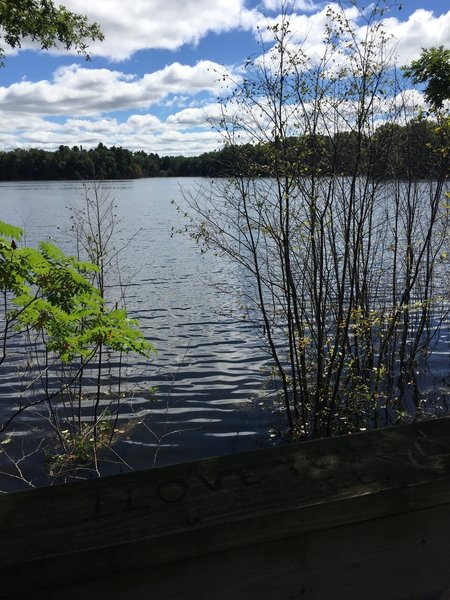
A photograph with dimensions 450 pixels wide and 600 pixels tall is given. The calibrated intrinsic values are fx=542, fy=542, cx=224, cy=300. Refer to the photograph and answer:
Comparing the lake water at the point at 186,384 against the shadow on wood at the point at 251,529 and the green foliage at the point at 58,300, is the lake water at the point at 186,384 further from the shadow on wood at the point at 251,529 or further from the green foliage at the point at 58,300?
the shadow on wood at the point at 251,529

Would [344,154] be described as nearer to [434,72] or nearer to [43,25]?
[434,72]

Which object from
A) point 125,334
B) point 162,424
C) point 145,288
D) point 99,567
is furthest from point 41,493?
point 145,288

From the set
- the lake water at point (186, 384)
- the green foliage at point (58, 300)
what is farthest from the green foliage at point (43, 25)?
the green foliage at point (58, 300)

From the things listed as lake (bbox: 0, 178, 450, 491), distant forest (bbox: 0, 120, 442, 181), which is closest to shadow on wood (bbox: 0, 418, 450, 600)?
A: distant forest (bbox: 0, 120, 442, 181)

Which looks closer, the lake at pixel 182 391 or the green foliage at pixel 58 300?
the green foliage at pixel 58 300

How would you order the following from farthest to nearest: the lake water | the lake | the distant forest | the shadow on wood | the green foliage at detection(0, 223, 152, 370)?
1. the lake water
2. the lake
3. the distant forest
4. the green foliage at detection(0, 223, 152, 370)
5. the shadow on wood

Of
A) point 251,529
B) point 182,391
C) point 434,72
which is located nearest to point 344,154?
point 434,72

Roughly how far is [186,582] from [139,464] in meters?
6.44

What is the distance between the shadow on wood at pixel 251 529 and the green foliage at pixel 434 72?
20.8ft

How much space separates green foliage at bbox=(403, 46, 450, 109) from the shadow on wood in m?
6.34

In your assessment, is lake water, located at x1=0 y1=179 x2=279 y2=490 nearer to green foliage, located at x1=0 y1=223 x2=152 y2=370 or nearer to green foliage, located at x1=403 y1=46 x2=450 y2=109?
green foliage, located at x1=0 y1=223 x2=152 y2=370

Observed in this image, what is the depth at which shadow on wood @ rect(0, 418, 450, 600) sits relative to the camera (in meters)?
1.06

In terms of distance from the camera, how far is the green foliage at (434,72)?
21.7 feet

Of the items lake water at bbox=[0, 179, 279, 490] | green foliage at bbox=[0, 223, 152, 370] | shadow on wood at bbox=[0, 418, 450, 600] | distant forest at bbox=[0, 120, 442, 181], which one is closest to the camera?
shadow on wood at bbox=[0, 418, 450, 600]
